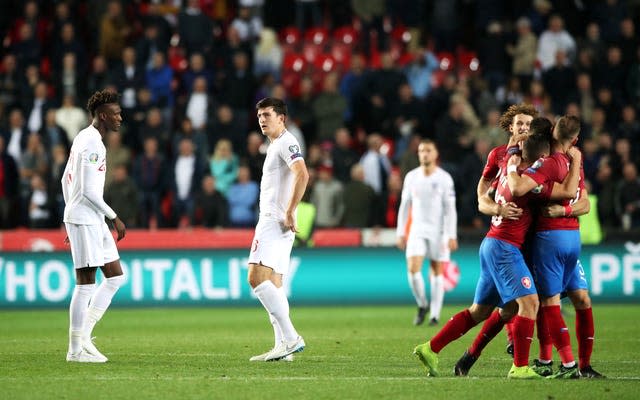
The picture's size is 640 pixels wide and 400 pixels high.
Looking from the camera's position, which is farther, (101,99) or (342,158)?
(342,158)

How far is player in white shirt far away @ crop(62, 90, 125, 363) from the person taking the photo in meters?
10.8

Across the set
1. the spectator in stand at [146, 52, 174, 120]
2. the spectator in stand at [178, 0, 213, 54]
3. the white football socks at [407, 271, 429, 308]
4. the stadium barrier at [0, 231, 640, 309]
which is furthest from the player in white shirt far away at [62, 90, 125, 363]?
the spectator in stand at [178, 0, 213, 54]

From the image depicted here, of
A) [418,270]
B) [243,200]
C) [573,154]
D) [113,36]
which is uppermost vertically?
[113,36]

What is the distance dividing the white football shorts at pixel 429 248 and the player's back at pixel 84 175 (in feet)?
21.0

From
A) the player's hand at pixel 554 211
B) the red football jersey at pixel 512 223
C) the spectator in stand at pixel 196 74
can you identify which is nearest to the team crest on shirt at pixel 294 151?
the red football jersey at pixel 512 223

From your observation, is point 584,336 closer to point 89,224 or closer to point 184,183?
point 89,224

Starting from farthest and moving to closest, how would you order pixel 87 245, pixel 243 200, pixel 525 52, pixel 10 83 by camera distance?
1. pixel 525 52
2. pixel 10 83
3. pixel 243 200
4. pixel 87 245

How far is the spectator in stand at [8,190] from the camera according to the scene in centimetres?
2170

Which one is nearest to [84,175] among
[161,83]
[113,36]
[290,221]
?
[290,221]

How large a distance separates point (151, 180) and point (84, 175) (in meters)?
11.0

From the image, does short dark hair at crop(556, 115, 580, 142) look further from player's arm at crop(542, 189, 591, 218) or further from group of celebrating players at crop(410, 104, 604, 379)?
player's arm at crop(542, 189, 591, 218)

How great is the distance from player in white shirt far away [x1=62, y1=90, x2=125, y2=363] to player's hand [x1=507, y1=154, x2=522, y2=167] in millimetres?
3613

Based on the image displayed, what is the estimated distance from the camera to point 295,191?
10773mm

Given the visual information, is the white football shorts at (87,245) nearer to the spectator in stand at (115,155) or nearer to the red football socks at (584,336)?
the red football socks at (584,336)
